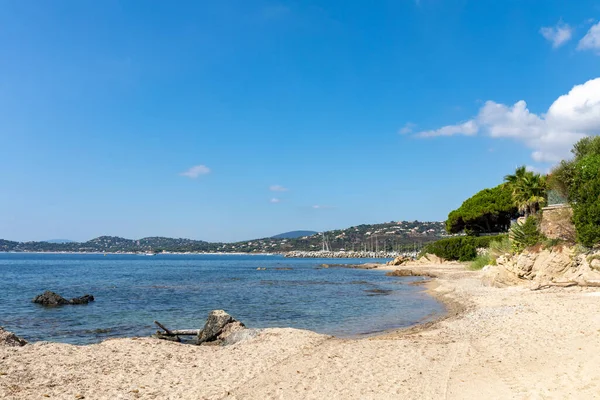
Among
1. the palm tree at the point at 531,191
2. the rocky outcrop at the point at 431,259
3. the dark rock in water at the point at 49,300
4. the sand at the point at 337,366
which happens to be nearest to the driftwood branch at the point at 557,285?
the sand at the point at 337,366

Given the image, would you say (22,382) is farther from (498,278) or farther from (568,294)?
(498,278)

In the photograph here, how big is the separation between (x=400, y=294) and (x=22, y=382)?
2826 cm

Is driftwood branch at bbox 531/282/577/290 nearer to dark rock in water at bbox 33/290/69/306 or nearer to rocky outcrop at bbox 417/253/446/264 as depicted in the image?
dark rock in water at bbox 33/290/69/306

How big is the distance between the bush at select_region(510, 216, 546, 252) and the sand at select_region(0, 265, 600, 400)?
1797 cm

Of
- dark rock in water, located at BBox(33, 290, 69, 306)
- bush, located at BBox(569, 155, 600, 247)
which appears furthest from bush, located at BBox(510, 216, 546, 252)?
dark rock in water, located at BBox(33, 290, 69, 306)

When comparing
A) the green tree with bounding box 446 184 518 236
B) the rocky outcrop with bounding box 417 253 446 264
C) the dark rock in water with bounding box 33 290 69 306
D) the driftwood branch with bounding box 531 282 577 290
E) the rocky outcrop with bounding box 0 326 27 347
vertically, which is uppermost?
the green tree with bounding box 446 184 518 236

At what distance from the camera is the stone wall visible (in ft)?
96.6

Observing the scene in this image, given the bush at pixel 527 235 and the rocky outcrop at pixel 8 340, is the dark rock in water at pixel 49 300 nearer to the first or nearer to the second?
the rocky outcrop at pixel 8 340

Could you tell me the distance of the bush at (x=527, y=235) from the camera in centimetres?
3281

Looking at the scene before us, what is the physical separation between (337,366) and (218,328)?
627cm

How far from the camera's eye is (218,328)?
1606 cm

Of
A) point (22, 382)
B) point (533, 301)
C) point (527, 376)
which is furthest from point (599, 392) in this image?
point (533, 301)

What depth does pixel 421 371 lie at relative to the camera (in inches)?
407

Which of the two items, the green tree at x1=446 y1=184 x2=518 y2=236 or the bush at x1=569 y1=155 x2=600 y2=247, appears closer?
the bush at x1=569 y1=155 x2=600 y2=247
